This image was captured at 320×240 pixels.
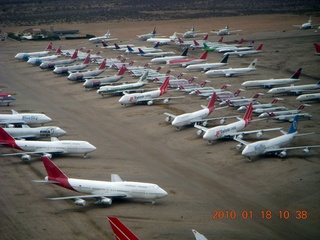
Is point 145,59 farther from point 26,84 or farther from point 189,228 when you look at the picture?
point 189,228

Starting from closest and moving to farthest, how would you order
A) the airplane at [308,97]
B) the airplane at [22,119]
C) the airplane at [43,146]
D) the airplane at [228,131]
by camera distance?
1. the airplane at [43,146]
2. the airplane at [228,131]
3. the airplane at [22,119]
4. the airplane at [308,97]

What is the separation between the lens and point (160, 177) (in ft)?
227

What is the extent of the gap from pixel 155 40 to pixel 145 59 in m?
25.2

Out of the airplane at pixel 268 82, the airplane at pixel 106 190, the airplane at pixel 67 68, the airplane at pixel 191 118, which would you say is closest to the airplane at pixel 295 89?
the airplane at pixel 268 82

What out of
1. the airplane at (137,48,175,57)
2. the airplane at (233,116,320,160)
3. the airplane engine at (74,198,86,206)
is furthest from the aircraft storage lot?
the airplane at (137,48,175,57)

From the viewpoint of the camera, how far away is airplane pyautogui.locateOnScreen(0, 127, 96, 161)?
74.4 meters

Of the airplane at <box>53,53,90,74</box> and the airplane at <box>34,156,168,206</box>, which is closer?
the airplane at <box>34,156,168,206</box>

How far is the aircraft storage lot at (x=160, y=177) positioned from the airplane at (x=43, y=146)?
122 cm

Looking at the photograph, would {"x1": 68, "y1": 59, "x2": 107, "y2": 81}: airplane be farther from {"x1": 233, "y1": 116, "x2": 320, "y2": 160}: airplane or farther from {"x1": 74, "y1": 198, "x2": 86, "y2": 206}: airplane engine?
{"x1": 74, "y1": 198, "x2": 86, "y2": 206}: airplane engine

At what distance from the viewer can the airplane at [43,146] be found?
74.4m

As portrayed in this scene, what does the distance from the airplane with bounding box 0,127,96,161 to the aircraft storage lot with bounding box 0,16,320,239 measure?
1.22m

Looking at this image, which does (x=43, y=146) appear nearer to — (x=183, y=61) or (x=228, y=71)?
(x=228, y=71)

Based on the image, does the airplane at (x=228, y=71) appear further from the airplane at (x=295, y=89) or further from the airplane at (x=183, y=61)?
the airplane at (x=295, y=89)

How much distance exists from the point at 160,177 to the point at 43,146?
16.4 meters
